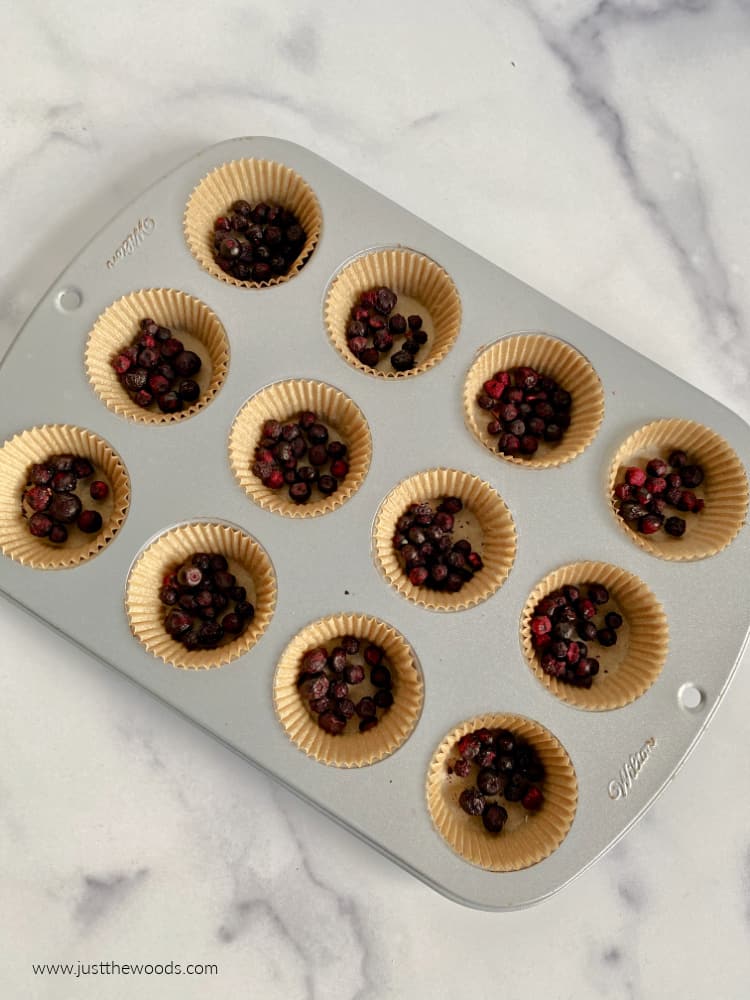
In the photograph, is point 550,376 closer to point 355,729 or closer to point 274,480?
point 274,480

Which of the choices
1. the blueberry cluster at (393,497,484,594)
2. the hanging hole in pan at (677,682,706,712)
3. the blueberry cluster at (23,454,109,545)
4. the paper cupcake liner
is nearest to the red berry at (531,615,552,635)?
the blueberry cluster at (393,497,484,594)

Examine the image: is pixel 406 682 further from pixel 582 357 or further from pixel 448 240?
pixel 448 240

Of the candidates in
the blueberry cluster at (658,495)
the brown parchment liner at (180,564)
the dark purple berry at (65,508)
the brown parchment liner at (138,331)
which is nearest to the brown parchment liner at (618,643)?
the blueberry cluster at (658,495)

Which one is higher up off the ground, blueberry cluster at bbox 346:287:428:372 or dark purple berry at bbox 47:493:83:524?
blueberry cluster at bbox 346:287:428:372

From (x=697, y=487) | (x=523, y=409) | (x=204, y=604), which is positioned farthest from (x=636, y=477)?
(x=204, y=604)

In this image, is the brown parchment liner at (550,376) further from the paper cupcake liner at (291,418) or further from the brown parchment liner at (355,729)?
the brown parchment liner at (355,729)

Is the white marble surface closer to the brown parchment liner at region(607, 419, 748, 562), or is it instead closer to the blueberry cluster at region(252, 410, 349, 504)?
the brown parchment liner at region(607, 419, 748, 562)
